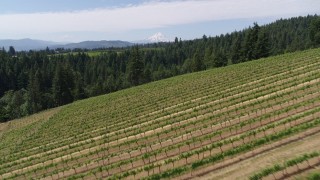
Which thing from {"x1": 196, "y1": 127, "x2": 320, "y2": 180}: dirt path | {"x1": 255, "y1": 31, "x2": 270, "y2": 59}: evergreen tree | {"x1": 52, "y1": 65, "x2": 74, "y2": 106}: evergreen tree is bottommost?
{"x1": 52, "y1": 65, "x2": 74, "y2": 106}: evergreen tree

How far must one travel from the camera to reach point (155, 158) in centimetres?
2341

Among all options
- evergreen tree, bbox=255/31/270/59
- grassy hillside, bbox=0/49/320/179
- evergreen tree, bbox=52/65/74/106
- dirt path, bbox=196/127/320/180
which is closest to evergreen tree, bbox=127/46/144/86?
evergreen tree, bbox=52/65/74/106

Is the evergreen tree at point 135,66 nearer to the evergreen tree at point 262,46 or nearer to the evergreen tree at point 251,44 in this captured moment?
the evergreen tree at point 251,44

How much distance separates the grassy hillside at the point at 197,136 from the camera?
1941 centimetres

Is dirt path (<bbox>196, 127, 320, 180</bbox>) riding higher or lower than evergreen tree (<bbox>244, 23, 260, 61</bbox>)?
lower

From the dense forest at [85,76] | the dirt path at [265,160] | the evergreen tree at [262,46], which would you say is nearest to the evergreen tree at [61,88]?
the dense forest at [85,76]

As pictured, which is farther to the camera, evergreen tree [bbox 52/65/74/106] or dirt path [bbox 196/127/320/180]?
evergreen tree [bbox 52/65/74/106]

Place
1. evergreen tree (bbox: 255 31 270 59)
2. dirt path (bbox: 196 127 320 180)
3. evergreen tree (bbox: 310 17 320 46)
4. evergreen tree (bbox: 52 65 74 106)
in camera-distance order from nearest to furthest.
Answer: dirt path (bbox: 196 127 320 180), evergreen tree (bbox: 255 31 270 59), evergreen tree (bbox: 52 65 74 106), evergreen tree (bbox: 310 17 320 46)

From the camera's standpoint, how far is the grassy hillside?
19.4 m

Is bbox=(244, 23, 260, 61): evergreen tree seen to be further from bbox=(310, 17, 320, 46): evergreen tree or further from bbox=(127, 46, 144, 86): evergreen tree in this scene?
bbox=(127, 46, 144, 86): evergreen tree

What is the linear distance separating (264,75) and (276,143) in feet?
→ 93.5

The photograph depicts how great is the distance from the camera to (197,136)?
86.4 ft

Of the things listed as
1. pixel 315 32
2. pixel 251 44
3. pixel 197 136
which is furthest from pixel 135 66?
pixel 197 136

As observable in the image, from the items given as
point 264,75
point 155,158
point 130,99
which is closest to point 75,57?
Result: point 130,99
